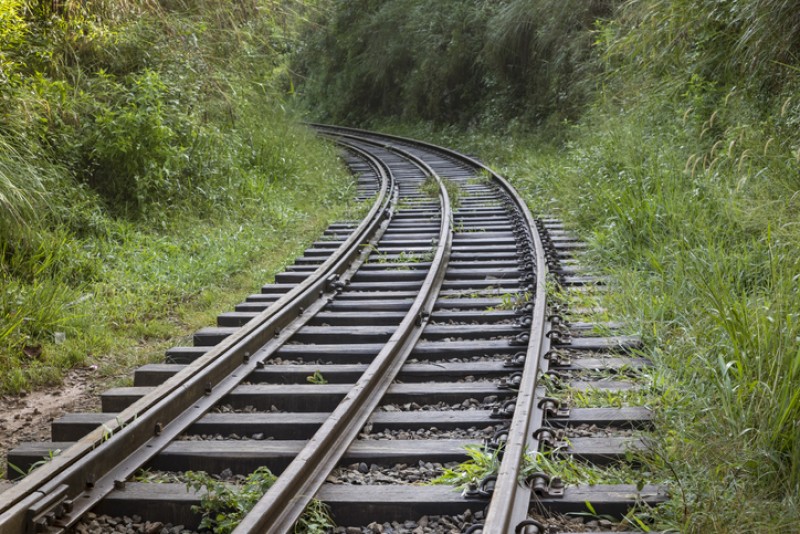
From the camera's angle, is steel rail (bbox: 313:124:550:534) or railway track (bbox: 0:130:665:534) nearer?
steel rail (bbox: 313:124:550:534)

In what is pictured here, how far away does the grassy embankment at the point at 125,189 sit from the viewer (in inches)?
264

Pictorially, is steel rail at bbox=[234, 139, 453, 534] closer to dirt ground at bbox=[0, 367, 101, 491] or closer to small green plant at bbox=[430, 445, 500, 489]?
small green plant at bbox=[430, 445, 500, 489]

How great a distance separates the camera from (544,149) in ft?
57.5

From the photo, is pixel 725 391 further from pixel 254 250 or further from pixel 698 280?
pixel 254 250

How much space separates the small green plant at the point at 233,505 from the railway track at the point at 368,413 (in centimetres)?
5

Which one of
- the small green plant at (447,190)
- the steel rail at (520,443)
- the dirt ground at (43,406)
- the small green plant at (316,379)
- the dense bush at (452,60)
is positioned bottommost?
the dirt ground at (43,406)

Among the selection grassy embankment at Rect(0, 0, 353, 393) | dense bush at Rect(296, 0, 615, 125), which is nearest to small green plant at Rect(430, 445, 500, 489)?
grassy embankment at Rect(0, 0, 353, 393)

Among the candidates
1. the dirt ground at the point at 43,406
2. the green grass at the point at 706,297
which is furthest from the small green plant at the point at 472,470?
the dirt ground at the point at 43,406

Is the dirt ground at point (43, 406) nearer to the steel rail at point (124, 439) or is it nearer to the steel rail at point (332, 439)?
the steel rail at point (124, 439)

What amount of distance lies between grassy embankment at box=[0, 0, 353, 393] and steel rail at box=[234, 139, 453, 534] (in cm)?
194

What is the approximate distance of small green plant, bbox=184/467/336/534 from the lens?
3.30 meters

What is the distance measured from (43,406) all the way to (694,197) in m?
5.64

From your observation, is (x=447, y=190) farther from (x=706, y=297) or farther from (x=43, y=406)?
(x=43, y=406)

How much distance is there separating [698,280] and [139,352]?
4.09 metres
